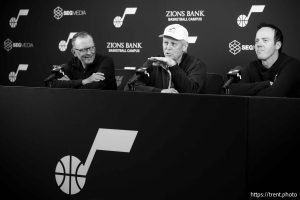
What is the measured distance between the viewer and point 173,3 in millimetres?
6105

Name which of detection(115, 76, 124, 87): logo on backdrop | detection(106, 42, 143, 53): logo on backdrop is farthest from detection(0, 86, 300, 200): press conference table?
detection(106, 42, 143, 53): logo on backdrop

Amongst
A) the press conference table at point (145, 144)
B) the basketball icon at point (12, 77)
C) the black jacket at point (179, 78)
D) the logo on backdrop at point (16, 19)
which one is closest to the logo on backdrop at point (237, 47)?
the black jacket at point (179, 78)

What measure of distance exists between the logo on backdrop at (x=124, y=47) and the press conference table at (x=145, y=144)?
12.7 ft

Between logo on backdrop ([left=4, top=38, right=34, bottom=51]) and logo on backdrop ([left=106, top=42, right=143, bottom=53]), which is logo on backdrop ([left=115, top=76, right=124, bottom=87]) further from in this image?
logo on backdrop ([left=4, top=38, right=34, bottom=51])

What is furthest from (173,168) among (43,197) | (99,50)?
(99,50)

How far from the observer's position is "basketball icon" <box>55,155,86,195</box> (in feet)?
7.80

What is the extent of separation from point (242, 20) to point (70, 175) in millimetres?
3790

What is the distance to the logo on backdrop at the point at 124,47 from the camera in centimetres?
631

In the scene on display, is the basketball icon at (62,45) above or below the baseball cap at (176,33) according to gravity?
below

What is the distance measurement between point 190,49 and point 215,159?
3.94 meters

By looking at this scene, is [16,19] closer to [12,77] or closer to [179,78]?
[12,77]

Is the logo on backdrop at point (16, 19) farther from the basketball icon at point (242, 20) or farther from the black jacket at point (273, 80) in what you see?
the black jacket at point (273, 80)

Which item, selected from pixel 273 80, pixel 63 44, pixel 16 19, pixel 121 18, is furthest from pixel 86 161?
pixel 16 19

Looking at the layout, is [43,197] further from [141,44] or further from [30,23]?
[30,23]
